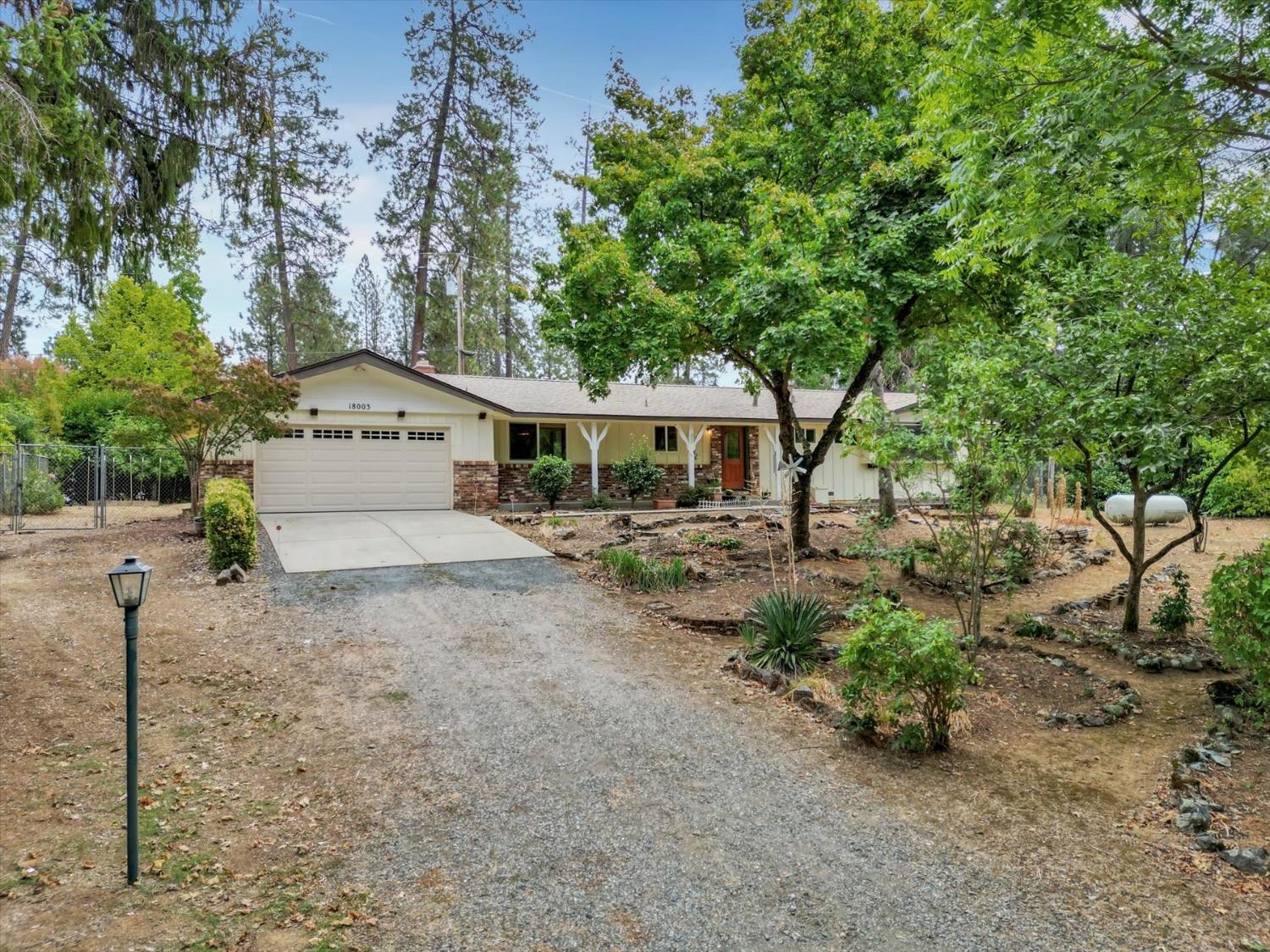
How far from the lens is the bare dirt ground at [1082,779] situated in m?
2.84

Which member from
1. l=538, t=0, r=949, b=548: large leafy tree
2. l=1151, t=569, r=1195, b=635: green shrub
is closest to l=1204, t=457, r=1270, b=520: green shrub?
l=1151, t=569, r=1195, b=635: green shrub

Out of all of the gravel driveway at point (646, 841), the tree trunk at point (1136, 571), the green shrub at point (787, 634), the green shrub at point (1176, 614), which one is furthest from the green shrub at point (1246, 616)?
the green shrub at point (787, 634)

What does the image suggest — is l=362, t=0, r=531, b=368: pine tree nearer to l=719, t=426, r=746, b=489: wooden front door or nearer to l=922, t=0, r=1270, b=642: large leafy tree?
l=719, t=426, r=746, b=489: wooden front door

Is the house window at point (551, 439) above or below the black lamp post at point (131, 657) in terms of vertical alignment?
above

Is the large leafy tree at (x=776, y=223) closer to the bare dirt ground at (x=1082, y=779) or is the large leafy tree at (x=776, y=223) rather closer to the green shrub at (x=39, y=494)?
the bare dirt ground at (x=1082, y=779)

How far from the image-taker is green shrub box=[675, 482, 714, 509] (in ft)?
57.4

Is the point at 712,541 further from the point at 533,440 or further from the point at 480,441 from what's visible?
the point at 533,440

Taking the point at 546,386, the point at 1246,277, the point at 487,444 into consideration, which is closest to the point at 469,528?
the point at 487,444

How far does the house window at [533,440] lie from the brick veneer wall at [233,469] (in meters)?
5.89

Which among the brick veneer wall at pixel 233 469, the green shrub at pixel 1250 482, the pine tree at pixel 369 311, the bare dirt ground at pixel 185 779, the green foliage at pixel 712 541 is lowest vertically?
the bare dirt ground at pixel 185 779

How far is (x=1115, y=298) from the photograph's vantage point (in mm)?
5289

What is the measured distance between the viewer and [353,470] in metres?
14.2

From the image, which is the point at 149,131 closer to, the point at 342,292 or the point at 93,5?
the point at 93,5

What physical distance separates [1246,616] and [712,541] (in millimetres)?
7203
